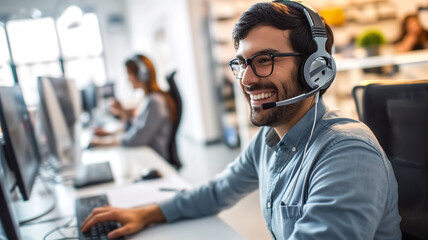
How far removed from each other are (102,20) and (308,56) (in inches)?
370

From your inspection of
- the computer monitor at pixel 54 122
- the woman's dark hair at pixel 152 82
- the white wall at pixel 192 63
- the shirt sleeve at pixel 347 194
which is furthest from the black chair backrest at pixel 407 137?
the white wall at pixel 192 63

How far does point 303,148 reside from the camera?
2.81 feet

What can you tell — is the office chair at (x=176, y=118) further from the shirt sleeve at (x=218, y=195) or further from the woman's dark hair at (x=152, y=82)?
the shirt sleeve at (x=218, y=195)

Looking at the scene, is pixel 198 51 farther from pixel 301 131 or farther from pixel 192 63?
pixel 301 131

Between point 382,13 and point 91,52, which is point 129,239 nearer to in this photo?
point 382,13

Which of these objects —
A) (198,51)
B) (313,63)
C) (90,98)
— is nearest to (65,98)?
(313,63)

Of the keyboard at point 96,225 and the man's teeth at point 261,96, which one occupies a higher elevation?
the man's teeth at point 261,96

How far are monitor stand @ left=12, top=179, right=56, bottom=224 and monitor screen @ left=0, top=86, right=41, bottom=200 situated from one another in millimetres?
123

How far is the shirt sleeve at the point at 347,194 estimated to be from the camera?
646 mm

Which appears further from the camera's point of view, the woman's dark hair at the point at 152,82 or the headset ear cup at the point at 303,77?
the woman's dark hair at the point at 152,82

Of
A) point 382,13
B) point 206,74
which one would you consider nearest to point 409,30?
point 382,13

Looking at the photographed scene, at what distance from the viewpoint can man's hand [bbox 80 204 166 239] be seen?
103cm

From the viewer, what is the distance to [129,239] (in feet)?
3.35

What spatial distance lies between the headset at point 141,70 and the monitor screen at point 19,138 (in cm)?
121
